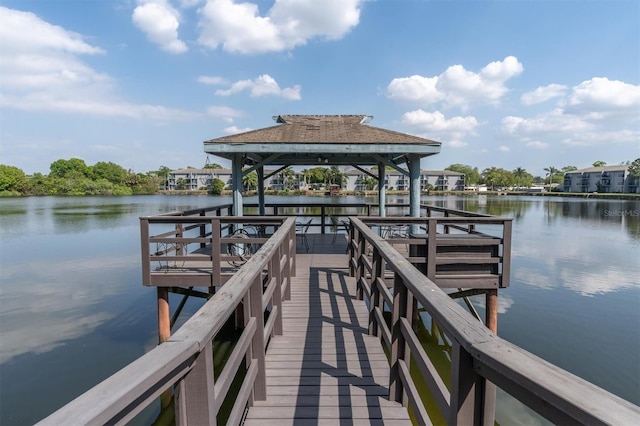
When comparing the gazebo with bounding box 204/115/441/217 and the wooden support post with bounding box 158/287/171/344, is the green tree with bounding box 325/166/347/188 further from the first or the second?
the wooden support post with bounding box 158/287/171/344

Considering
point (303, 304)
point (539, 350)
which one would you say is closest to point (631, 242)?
point (539, 350)

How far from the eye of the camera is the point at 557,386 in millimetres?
863

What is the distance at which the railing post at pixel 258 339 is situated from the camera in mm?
2314

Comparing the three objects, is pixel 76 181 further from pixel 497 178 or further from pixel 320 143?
pixel 497 178

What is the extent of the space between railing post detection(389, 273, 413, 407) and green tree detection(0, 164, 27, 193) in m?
80.8

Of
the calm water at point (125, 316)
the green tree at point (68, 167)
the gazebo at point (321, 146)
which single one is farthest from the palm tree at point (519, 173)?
the green tree at point (68, 167)

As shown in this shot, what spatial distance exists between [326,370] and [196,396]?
6.33ft

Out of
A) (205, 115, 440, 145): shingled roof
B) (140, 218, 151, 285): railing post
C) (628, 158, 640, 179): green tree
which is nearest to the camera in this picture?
(140, 218, 151, 285): railing post

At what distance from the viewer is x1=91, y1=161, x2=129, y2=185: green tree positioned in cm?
8419

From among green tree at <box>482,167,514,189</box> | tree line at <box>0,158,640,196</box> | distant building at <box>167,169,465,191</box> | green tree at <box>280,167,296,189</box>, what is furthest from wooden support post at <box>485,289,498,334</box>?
green tree at <box>482,167,514,189</box>

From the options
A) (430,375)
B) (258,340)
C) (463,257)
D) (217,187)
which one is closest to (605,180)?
(217,187)

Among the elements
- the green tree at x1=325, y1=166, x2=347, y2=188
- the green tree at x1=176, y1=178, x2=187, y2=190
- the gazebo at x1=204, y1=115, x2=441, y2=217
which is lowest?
the gazebo at x1=204, y1=115, x2=441, y2=217

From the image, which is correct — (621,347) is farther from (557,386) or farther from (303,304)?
(557,386)

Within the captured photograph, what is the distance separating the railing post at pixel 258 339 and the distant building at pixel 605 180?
91.1 meters
